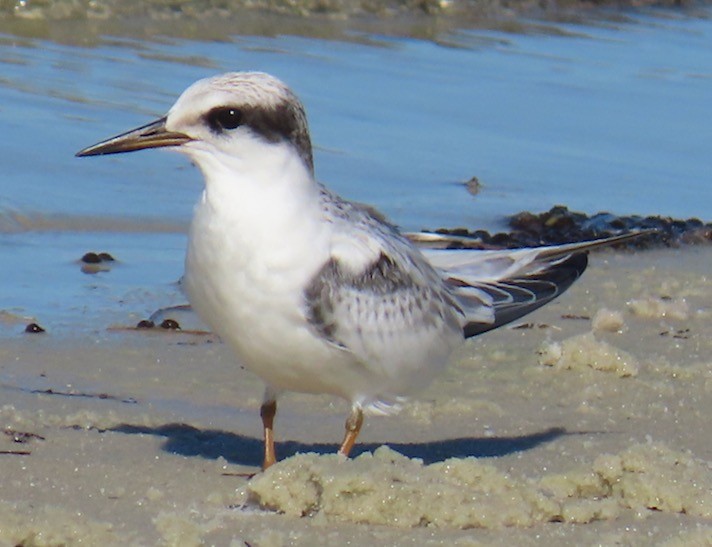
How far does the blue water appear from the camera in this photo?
6.06 meters

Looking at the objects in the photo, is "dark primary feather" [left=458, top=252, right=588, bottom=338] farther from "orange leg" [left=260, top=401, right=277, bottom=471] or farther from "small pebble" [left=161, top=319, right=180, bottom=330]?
"small pebble" [left=161, top=319, right=180, bottom=330]

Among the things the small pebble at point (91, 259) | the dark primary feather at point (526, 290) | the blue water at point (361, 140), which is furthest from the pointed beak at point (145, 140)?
the small pebble at point (91, 259)

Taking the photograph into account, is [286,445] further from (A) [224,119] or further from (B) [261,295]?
(A) [224,119]

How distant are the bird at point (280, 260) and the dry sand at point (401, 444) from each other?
26cm

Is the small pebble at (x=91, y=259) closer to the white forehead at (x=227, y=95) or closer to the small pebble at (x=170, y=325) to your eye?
the small pebble at (x=170, y=325)

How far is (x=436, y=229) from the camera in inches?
263


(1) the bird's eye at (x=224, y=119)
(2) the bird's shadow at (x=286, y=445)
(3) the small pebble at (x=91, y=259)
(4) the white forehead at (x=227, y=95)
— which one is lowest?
(3) the small pebble at (x=91, y=259)

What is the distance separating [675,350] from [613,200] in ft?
7.81

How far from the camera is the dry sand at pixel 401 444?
3.39m

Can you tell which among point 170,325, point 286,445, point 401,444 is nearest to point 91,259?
point 170,325

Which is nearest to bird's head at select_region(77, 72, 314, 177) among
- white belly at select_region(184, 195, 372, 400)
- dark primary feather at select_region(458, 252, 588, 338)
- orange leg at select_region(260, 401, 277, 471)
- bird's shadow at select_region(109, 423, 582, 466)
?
white belly at select_region(184, 195, 372, 400)

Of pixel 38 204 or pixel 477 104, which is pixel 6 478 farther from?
pixel 477 104

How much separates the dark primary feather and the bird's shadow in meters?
0.32

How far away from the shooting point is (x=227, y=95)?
363cm
